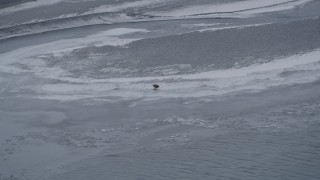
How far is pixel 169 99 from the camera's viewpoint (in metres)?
8.04

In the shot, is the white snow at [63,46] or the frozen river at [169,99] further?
the white snow at [63,46]

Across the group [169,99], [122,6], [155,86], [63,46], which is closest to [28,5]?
[122,6]

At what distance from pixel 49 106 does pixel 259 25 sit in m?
6.56

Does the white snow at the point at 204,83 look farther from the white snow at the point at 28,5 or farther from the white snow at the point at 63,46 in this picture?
the white snow at the point at 28,5

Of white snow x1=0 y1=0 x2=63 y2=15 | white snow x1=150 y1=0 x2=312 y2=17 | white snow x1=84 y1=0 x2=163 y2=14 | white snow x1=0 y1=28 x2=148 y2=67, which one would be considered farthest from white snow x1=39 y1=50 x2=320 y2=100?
white snow x1=0 y1=0 x2=63 y2=15

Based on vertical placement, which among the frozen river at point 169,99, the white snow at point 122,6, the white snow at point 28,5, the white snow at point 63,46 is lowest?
the frozen river at point 169,99

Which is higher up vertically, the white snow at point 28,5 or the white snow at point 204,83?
the white snow at point 28,5

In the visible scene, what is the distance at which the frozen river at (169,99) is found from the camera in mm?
5879

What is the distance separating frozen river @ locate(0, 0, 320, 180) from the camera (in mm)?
5879

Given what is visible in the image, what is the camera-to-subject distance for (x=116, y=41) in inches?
498

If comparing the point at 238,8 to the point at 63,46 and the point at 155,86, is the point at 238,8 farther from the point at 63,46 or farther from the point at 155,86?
the point at 155,86

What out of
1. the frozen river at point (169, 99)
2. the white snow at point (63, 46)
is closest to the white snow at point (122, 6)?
the frozen river at point (169, 99)

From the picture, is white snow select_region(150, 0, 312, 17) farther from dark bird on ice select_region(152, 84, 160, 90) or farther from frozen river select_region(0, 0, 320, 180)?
dark bird on ice select_region(152, 84, 160, 90)

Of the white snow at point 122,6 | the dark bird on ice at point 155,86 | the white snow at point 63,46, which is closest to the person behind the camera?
the dark bird on ice at point 155,86
